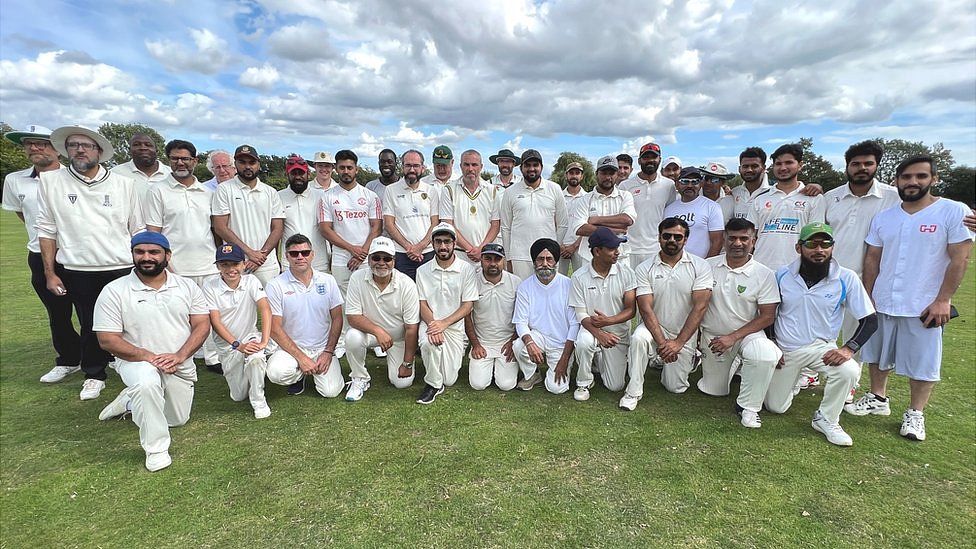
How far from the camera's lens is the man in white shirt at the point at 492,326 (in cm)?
565

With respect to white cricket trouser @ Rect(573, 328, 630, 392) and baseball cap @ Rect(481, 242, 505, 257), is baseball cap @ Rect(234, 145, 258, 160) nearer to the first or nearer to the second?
baseball cap @ Rect(481, 242, 505, 257)

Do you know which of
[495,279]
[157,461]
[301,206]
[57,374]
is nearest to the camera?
[157,461]

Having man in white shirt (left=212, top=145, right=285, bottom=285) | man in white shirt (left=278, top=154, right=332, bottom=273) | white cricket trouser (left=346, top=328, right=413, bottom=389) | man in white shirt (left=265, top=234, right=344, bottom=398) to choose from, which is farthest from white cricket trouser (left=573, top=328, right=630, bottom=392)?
man in white shirt (left=212, top=145, right=285, bottom=285)

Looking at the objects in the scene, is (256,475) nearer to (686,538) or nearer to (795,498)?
(686,538)

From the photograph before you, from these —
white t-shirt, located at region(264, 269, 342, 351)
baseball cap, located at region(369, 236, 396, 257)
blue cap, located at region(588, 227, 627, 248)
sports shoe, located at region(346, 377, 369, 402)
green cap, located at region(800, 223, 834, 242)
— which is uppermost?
green cap, located at region(800, 223, 834, 242)

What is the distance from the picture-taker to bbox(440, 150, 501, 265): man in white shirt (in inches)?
262

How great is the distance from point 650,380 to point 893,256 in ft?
9.15

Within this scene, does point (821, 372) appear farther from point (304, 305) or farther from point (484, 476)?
point (304, 305)

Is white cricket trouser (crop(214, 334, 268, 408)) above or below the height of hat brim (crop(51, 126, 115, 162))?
below

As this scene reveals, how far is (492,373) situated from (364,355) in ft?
5.11

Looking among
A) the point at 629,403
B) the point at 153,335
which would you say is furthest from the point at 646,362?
the point at 153,335

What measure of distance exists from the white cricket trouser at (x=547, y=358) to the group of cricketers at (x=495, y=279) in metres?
0.03

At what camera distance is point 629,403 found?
5.05m

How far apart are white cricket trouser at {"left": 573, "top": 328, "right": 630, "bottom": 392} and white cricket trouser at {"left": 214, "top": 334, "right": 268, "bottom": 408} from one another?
3457mm
